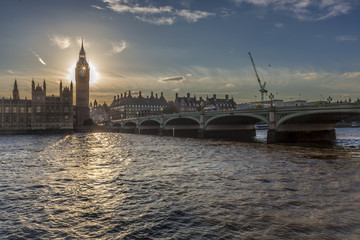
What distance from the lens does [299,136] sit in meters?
52.2

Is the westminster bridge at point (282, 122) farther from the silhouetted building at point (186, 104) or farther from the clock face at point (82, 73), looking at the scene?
the silhouetted building at point (186, 104)

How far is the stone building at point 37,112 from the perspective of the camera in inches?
4584

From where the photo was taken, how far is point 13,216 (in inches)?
437

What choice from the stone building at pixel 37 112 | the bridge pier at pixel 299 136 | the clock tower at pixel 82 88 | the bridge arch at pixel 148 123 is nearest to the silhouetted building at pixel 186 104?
the clock tower at pixel 82 88

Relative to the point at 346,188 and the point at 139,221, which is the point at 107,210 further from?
the point at 346,188

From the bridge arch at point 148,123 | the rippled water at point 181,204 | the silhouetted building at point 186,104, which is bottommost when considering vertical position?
the rippled water at point 181,204

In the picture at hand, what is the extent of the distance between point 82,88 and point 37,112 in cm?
4277

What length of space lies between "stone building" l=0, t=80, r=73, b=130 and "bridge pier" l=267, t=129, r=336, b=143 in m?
96.8

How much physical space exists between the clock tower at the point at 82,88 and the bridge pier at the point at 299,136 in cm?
11993

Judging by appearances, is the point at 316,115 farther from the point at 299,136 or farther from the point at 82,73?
the point at 82,73

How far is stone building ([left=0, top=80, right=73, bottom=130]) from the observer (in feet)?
382

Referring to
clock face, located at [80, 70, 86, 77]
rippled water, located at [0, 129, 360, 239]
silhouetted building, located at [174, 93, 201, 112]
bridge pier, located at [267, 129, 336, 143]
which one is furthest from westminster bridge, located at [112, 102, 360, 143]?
silhouetted building, located at [174, 93, 201, 112]

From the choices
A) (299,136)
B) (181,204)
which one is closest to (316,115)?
(299,136)

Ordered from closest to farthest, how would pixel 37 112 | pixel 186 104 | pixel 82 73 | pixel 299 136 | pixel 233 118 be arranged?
pixel 299 136, pixel 233 118, pixel 37 112, pixel 82 73, pixel 186 104
